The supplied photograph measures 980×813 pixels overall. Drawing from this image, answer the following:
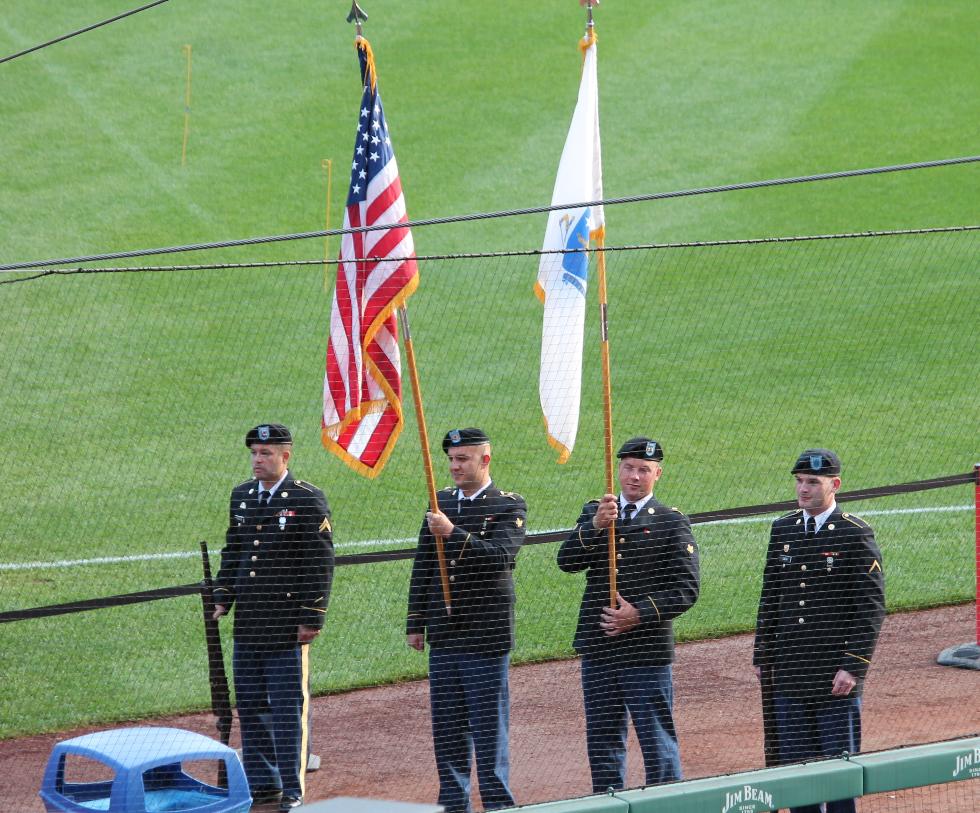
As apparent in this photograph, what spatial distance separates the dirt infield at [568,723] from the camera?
807 cm

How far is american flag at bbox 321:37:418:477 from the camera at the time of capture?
7.44m

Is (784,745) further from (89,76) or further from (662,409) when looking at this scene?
(89,76)

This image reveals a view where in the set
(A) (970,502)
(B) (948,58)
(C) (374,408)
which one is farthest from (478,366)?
(B) (948,58)

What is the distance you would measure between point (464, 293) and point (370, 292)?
8.62 meters

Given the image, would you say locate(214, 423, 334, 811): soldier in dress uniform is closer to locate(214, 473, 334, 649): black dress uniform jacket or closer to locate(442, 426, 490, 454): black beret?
locate(214, 473, 334, 649): black dress uniform jacket

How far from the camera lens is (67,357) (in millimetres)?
14992

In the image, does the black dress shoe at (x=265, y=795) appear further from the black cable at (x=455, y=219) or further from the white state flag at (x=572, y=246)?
the black cable at (x=455, y=219)

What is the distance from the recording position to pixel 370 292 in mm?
7449

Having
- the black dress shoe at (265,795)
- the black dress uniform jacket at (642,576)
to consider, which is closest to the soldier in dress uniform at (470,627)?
the black dress uniform jacket at (642,576)

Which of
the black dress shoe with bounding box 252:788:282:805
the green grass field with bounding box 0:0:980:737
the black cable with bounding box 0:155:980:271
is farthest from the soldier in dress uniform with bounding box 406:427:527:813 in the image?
the green grass field with bounding box 0:0:980:737

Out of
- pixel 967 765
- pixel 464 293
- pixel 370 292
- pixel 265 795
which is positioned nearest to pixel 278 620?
pixel 265 795

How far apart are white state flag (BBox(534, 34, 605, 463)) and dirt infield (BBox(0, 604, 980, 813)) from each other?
175 cm

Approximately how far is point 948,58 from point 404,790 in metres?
17.6

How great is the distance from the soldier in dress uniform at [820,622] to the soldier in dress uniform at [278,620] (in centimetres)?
217
